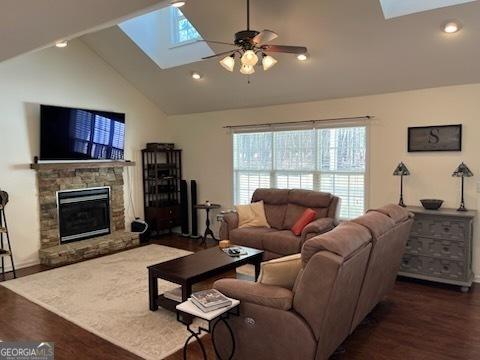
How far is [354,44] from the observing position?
432cm

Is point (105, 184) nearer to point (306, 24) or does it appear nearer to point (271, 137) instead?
point (271, 137)

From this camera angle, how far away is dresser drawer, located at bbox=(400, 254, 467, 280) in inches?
164

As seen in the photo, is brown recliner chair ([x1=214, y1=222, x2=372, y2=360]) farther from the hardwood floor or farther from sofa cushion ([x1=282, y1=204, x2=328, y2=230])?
sofa cushion ([x1=282, y1=204, x2=328, y2=230])

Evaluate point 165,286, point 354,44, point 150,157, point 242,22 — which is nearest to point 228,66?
point 242,22

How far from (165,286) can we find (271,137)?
3.00 meters

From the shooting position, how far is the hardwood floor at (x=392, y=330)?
A: 116 inches

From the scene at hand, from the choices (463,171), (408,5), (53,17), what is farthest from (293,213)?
(53,17)

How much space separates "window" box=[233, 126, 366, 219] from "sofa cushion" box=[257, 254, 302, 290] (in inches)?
122

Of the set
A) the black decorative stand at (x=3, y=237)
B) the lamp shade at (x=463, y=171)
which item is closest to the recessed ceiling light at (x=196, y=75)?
the black decorative stand at (x=3, y=237)

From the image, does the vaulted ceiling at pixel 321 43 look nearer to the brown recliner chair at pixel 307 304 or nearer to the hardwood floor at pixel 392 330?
the brown recliner chair at pixel 307 304

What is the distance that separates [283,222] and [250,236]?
2.15 ft

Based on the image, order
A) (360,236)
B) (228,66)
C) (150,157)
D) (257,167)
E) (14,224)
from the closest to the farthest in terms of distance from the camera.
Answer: (360,236)
(228,66)
(14,224)
(257,167)
(150,157)

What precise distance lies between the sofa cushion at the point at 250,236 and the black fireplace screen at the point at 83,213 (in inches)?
100

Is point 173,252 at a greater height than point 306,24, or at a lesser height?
lesser
